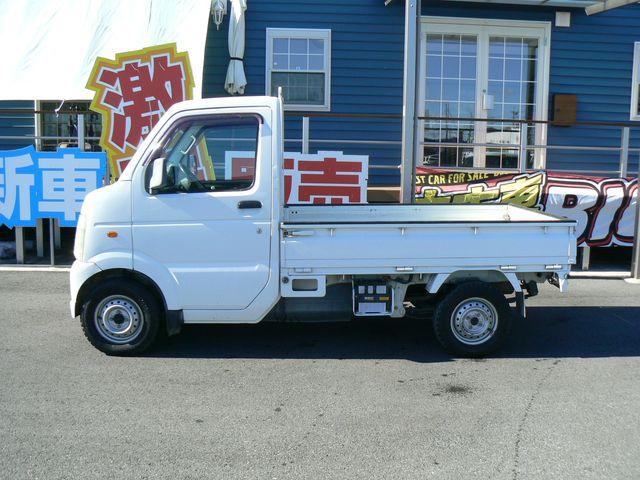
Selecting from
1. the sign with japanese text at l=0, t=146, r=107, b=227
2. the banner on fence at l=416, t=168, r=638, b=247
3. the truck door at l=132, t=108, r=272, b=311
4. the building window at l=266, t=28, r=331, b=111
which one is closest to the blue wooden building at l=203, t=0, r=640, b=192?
the building window at l=266, t=28, r=331, b=111

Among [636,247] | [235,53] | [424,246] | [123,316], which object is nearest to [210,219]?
[123,316]

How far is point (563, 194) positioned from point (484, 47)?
3.87 meters

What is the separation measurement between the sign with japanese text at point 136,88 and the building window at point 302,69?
7.21 ft

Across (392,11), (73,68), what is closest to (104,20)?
(73,68)

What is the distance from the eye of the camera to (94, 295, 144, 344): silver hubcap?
18.4 feet

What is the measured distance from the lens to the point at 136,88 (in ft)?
33.8

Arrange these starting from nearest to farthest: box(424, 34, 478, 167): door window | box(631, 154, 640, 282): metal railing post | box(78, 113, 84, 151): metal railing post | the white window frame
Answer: box(631, 154, 640, 282): metal railing post, box(78, 113, 84, 151): metal railing post, box(424, 34, 478, 167): door window, the white window frame

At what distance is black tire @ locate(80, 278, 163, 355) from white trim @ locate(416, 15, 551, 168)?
7765 mm

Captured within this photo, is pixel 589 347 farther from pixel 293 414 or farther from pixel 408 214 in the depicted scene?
pixel 293 414

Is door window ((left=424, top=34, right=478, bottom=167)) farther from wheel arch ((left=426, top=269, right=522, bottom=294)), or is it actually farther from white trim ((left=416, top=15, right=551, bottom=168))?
wheel arch ((left=426, top=269, right=522, bottom=294))

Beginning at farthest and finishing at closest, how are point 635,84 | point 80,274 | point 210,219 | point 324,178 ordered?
point 635,84
point 324,178
point 80,274
point 210,219

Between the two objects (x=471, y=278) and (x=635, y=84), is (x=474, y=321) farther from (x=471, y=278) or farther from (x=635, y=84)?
(x=635, y=84)

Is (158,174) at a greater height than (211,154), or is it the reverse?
(211,154)

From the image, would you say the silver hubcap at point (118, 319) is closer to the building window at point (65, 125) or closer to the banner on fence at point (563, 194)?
the banner on fence at point (563, 194)
